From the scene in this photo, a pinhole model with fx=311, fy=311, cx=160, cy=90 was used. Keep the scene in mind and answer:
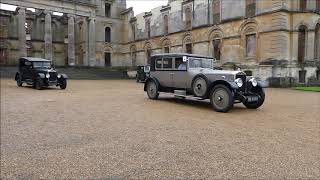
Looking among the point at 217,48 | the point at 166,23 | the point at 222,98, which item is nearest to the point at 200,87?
the point at 222,98

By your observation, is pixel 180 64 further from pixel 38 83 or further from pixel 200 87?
pixel 38 83

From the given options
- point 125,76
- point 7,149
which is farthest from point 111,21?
point 7,149

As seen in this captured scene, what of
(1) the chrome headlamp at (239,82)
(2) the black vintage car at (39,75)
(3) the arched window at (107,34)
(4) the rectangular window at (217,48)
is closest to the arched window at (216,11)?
(4) the rectangular window at (217,48)

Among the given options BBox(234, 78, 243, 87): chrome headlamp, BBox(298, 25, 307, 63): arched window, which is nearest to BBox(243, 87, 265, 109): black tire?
BBox(234, 78, 243, 87): chrome headlamp

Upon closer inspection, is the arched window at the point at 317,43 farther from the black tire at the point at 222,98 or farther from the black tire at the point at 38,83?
the black tire at the point at 38,83

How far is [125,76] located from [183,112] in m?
33.5

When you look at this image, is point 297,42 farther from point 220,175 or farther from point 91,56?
point 91,56

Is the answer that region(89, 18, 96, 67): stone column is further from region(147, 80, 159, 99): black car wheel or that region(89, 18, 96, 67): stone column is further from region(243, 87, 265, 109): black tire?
region(243, 87, 265, 109): black tire

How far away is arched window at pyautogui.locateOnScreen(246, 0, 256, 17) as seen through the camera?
90.4 ft

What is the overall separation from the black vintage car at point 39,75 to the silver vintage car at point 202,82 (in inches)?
322

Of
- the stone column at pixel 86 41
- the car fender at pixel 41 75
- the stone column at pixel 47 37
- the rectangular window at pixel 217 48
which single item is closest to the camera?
the car fender at pixel 41 75

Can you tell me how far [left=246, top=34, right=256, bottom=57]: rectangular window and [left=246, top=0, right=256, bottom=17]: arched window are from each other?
191 centimetres

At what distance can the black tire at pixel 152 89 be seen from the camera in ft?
42.7

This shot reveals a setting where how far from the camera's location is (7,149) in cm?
540
